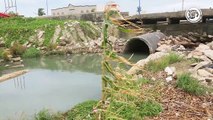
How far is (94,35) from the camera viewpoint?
15891 millimetres

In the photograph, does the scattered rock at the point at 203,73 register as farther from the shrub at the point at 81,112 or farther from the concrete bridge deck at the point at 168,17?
the concrete bridge deck at the point at 168,17

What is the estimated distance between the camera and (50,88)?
726 cm

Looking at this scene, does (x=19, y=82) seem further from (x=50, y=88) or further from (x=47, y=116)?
(x=47, y=116)

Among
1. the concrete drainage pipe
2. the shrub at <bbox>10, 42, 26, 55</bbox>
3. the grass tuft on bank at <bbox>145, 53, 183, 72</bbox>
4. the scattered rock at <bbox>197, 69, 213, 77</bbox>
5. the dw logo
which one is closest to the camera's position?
the scattered rock at <bbox>197, 69, 213, 77</bbox>

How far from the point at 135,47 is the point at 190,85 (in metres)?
8.96

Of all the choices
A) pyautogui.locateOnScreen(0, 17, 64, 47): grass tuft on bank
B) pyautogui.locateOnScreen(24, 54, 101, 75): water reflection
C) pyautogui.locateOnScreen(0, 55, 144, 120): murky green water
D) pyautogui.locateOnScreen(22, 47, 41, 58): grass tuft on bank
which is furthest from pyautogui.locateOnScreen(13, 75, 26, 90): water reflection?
pyautogui.locateOnScreen(0, 17, 64, 47): grass tuft on bank

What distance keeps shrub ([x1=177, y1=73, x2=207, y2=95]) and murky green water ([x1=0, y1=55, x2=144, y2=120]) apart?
1.63 metres

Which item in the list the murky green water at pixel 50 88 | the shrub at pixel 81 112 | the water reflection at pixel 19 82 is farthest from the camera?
the water reflection at pixel 19 82

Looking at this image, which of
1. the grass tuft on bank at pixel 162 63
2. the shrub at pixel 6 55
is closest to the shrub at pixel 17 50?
the shrub at pixel 6 55

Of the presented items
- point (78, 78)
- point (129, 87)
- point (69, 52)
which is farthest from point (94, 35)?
point (129, 87)

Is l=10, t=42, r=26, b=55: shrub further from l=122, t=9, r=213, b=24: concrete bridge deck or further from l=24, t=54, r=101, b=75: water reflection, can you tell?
l=122, t=9, r=213, b=24: concrete bridge deck

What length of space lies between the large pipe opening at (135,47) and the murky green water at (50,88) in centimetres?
196

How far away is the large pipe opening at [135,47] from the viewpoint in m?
13.0

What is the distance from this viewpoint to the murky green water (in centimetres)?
570
